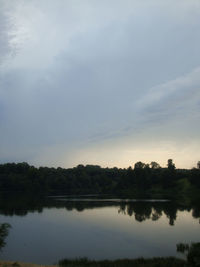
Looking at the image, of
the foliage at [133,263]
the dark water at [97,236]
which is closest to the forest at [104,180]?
the dark water at [97,236]

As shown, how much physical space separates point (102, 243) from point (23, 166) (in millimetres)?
149969

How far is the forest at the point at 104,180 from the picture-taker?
428 ft

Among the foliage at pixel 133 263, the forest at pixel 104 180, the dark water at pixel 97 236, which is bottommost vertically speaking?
the dark water at pixel 97 236

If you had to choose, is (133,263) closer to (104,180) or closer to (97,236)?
(97,236)

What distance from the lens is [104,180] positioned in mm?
174375

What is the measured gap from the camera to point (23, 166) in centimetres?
17975

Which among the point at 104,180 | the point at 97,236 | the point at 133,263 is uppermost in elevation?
the point at 104,180

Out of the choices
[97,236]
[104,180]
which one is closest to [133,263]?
[97,236]

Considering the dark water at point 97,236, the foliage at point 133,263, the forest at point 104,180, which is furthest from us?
the forest at point 104,180

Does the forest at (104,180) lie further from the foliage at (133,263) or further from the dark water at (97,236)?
the foliage at (133,263)

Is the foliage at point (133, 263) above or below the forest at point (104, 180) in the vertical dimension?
below

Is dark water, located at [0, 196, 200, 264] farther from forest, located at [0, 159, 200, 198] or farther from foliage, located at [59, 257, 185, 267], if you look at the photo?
forest, located at [0, 159, 200, 198]

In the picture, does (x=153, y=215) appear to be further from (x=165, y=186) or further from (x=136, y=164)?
(x=136, y=164)

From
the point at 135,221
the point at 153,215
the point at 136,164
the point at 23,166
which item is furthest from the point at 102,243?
the point at 23,166
